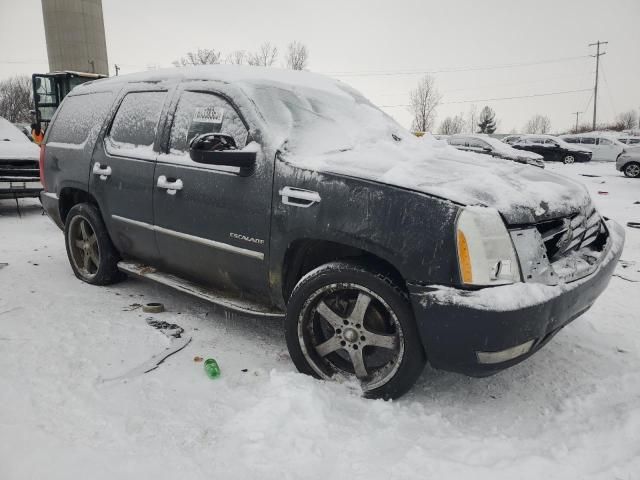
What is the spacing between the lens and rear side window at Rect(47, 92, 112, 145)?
13.4ft

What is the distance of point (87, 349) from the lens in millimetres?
3039

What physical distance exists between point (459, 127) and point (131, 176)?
266 ft

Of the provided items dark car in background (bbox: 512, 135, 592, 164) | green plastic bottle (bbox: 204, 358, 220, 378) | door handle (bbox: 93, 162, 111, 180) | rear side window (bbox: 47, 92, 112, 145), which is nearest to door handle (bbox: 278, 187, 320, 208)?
green plastic bottle (bbox: 204, 358, 220, 378)

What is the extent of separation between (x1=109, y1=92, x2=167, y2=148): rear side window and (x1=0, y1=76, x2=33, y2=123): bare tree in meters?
73.5

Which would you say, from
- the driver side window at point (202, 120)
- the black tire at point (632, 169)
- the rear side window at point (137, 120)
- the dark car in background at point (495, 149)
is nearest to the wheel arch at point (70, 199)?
the rear side window at point (137, 120)

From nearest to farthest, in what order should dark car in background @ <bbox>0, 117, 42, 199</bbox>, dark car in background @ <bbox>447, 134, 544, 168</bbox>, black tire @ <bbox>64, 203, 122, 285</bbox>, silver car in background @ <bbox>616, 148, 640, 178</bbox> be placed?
black tire @ <bbox>64, 203, 122, 285</bbox> → dark car in background @ <bbox>0, 117, 42, 199</bbox> → dark car in background @ <bbox>447, 134, 544, 168</bbox> → silver car in background @ <bbox>616, 148, 640, 178</bbox>

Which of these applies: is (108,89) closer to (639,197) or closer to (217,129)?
(217,129)

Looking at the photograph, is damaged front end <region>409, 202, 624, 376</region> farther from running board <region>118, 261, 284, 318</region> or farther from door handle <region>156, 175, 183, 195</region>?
door handle <region>156, 175, 183, 195</region>

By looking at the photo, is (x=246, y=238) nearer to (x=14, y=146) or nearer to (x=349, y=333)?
(x=349, y=333)

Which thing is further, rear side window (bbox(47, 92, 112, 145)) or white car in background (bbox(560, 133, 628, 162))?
white car in background (bbox(560, 133, 628, 162))

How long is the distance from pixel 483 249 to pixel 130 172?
8.87 ft

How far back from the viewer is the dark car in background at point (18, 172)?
7512 mm

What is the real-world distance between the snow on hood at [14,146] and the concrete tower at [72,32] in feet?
124

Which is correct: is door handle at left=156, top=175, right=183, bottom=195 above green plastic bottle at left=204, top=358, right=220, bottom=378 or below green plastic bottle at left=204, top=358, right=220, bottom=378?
above
